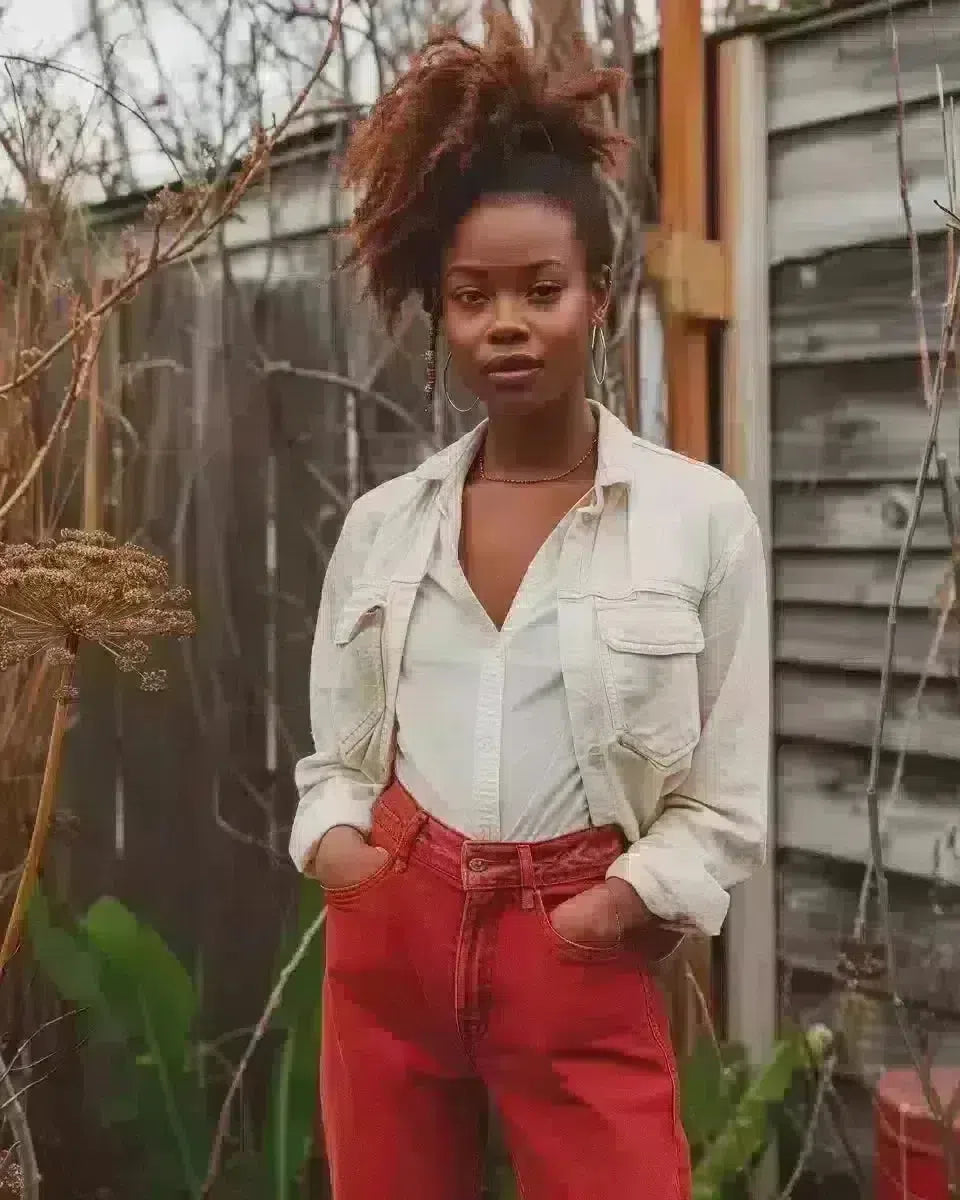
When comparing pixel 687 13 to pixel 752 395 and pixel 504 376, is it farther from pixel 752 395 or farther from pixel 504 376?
pixel 504 376

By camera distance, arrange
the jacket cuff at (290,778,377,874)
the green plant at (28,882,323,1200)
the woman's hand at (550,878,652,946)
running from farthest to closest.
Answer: the green plant at (28,882,323,1200), the jacket cuff at (290,778,377,874), the woman's hand at (550,878,652,946)

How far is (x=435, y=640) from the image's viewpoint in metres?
1.07

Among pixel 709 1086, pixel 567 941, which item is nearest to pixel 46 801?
pixel 567 941

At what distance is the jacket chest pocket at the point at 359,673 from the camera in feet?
3.65

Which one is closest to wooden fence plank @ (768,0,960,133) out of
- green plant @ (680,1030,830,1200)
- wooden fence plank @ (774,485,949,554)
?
wooden fence plank @ (774,485,949,554)

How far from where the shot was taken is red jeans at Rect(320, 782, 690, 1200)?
3.24 feet

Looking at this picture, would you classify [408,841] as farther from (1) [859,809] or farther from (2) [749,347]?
(2) [749,347]

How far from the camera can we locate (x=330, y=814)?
111 centimetres

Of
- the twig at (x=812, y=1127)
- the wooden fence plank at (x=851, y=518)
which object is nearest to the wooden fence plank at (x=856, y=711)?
the wooden fence plank at (x=851, y=518)

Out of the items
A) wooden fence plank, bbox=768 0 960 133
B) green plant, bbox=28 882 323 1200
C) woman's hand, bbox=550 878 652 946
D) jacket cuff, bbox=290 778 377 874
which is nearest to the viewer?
woman's hand, bbox=550 878 652 946

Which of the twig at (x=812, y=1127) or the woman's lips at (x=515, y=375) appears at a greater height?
the woman's lips at (x=515, y=375)

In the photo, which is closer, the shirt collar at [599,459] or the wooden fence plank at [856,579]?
the shirt collar at [599,459]

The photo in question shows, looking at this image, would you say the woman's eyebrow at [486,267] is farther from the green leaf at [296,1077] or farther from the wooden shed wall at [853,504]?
the green leaf at [296,1077]

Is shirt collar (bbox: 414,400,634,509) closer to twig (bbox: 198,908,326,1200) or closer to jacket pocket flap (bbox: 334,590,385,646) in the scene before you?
jacket pocket flap (bbox: 334,590,385,646)
